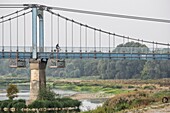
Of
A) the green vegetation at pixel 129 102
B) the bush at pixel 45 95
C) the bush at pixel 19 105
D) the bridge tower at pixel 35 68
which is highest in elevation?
the bridge tower at pixel 35 68

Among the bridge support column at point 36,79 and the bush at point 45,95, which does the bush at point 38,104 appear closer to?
the bush at point 45,95

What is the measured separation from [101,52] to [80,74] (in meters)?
111

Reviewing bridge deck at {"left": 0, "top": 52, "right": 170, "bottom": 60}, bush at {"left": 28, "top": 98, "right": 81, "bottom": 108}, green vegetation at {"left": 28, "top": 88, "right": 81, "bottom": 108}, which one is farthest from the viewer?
bridge deck at {"left": 0, "top": 52, "right": 170, "bottom": 60}

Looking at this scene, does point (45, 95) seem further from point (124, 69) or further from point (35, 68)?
point (124, 69)

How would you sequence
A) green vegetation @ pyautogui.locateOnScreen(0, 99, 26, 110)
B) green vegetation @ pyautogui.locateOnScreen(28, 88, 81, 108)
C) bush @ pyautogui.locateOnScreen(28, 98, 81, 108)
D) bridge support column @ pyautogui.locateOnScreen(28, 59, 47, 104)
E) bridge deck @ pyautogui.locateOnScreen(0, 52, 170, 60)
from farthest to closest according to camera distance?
bridge deck @ pyautogui.locateOnScreen(0, 52, 170, 60) → bridge support column @ pyautogui.locateOnScreen(28, 59, 47, 104) → green vegetation @ pyautogui.locateOnScreen(0, 99, 26, 110) → green vegetation @ pyautogui.locateOnScreen(28, 88, 81, 108) → bush @ pyautogui.locateOnScreen(28, 98, 81, 108)

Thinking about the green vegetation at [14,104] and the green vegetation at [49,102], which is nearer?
the green vegetation at [49,102]

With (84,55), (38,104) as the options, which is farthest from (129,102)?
(84,55)

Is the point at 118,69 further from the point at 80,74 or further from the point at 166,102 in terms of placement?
the point at 166,102

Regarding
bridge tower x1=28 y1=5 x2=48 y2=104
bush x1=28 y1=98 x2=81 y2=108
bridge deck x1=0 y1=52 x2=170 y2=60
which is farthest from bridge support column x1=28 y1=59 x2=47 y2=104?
bridge deck x1=0 y1=52 x2=170 y2=60

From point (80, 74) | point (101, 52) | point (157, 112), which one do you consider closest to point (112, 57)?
point (101, 52)

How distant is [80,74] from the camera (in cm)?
18350

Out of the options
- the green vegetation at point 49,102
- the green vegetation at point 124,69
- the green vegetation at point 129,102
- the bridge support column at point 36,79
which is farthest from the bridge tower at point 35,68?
the green vegetation at point 124,69

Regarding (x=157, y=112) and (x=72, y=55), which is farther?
(x=72, y=55)

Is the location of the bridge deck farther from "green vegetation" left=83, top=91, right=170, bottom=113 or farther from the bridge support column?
"green vegetation" left=83, top=91, right=170, bottom=113
